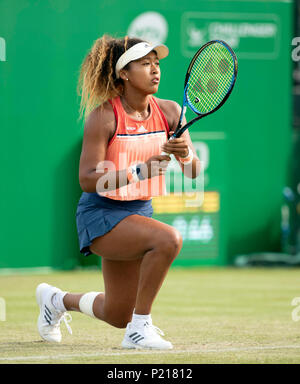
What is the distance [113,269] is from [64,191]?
464 centimetres

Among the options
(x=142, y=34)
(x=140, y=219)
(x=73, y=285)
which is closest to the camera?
(x=140, y=219)

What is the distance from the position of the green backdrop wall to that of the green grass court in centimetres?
61

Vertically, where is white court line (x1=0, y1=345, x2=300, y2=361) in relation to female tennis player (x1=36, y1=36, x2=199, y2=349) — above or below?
below

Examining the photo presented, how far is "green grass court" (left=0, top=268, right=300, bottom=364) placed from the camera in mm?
4070

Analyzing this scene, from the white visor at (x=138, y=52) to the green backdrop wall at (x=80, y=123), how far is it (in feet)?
12.7

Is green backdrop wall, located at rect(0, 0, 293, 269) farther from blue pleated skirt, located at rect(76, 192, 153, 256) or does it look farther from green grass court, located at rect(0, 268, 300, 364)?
blue pleated skirt, located at rect(76, 192, 153, 256)

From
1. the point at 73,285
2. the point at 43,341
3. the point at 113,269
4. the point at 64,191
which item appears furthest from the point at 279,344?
the point at 64,191

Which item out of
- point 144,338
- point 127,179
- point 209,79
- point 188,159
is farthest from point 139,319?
point 209,79

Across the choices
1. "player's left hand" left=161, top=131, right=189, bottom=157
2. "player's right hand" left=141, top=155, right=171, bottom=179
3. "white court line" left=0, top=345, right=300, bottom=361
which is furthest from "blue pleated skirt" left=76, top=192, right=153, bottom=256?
"white court line" left=0, top=345, right=300, bottom=361

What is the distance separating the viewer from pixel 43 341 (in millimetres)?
4691

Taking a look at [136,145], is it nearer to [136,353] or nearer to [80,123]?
[136,353]

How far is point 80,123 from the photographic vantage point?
908 centimetres
